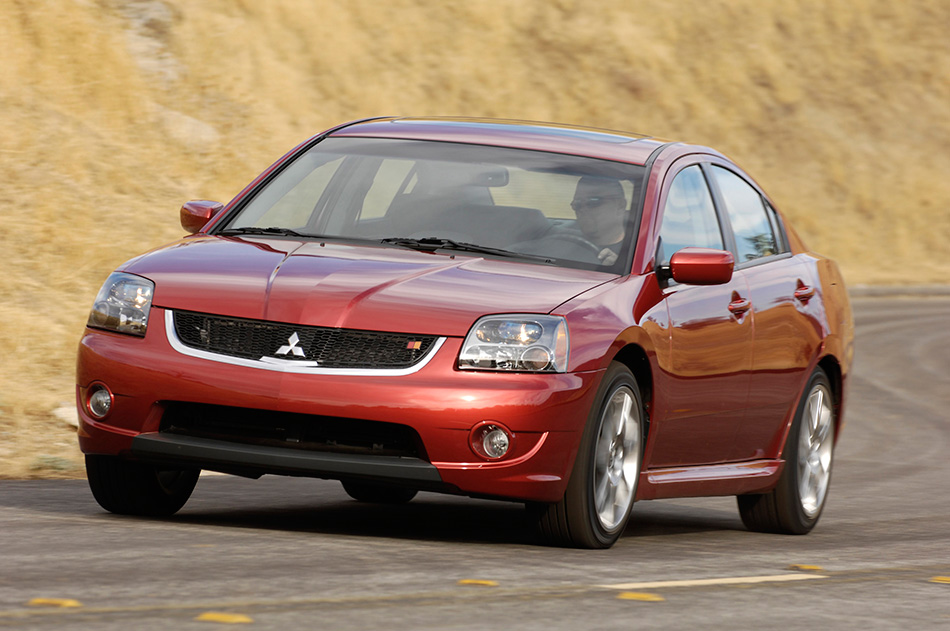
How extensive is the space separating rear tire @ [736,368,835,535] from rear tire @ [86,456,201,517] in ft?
10.2

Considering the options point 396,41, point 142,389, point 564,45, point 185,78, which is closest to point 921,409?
point 142,389

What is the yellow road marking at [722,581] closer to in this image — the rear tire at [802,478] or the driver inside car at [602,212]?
the driver inside car at [602,212]

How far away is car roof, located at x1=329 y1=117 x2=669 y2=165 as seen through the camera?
8.16m

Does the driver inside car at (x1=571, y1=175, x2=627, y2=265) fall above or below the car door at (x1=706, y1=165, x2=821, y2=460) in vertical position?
above

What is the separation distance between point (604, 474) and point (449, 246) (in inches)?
46.6

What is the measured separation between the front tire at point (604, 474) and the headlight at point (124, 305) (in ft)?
5.60

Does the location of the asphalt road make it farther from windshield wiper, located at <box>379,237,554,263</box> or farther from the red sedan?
windshield wiper, located at <box>379,237,554,263</box>

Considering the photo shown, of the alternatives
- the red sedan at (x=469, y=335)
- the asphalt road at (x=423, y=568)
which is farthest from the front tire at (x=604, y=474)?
the asphalt road at (x=423, y=568)

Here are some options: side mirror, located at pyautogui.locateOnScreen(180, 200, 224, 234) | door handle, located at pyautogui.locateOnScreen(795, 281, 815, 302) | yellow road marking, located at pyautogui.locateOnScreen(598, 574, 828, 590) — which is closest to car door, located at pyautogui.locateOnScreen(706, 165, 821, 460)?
door handle, located at pyautogui.locateOnScreen(795, 281, 815, 302)

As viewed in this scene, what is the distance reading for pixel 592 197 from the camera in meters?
7.84

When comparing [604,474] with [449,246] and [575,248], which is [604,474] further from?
[449,246]

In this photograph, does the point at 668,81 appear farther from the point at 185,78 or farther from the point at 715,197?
the point at 715,197

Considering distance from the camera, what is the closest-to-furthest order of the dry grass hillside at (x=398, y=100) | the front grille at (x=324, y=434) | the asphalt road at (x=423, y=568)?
the asphalt road at (x=423, y=568) < the front grille at (x=324, y=434) < the dry grass hillside at (x=398, y=100)

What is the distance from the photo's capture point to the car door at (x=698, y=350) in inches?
299
